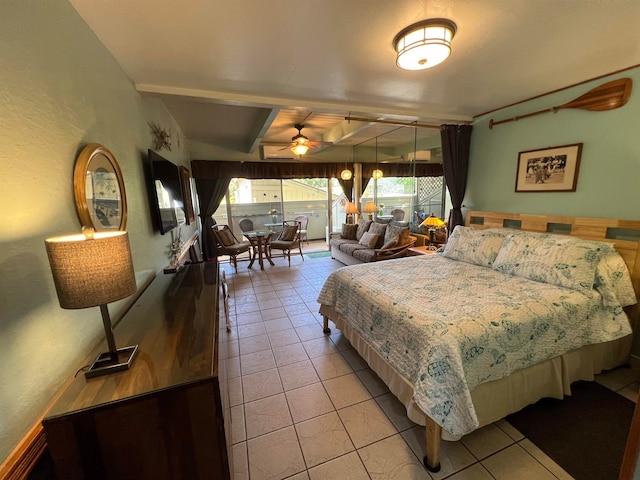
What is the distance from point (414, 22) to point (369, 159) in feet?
16.5

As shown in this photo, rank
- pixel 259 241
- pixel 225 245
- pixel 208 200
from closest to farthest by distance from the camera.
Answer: pixel 225 245 → pixel 259 241 → pixel 208 200

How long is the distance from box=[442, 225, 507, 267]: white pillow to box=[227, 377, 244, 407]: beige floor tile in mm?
2604

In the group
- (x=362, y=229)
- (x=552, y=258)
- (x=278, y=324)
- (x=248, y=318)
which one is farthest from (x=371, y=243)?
(x=552, y=258)

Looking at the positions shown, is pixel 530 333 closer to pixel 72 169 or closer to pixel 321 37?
pixel 321 37

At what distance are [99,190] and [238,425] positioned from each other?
1682mm

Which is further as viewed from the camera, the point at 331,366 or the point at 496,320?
the point at 331,366

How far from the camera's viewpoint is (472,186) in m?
3.56

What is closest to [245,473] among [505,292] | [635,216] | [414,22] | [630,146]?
[505,292]

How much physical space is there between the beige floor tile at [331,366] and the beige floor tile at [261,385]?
358 millimetres

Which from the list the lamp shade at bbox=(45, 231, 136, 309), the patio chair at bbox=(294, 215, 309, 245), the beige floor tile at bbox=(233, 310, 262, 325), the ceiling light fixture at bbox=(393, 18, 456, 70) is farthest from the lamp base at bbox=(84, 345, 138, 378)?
the patio chair at bbox=(294, 215, 309, 245)

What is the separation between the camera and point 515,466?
144 centimetres

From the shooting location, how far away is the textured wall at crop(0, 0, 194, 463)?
32.1 inches

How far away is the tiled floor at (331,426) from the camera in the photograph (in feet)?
4.72

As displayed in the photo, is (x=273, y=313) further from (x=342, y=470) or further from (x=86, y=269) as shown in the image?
(x=86, y=269)
